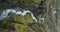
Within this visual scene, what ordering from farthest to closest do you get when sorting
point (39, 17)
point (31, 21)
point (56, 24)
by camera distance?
point (56, 24)
point (39, 17)
point (31, 21)

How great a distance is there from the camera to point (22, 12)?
2.95 m

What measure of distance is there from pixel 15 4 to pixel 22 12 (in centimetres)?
21

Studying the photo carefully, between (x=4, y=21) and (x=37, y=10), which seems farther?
(x=37, y=10)

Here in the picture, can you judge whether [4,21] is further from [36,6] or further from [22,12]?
[36,6]

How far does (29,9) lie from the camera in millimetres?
3182

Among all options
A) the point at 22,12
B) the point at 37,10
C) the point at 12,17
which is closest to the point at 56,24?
the point at 37,10

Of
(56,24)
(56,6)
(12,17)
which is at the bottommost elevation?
(56,24)

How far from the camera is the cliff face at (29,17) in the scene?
8.37 feet

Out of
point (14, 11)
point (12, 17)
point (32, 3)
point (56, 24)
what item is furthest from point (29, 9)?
point (56, 24)

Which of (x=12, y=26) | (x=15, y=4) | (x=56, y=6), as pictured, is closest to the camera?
(x=12, y=26)

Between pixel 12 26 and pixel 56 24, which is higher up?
pixel 12 26

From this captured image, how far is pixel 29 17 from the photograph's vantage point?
2.86 meters

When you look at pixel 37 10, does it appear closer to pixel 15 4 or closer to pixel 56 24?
pixel 15 4

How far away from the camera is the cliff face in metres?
2.55
